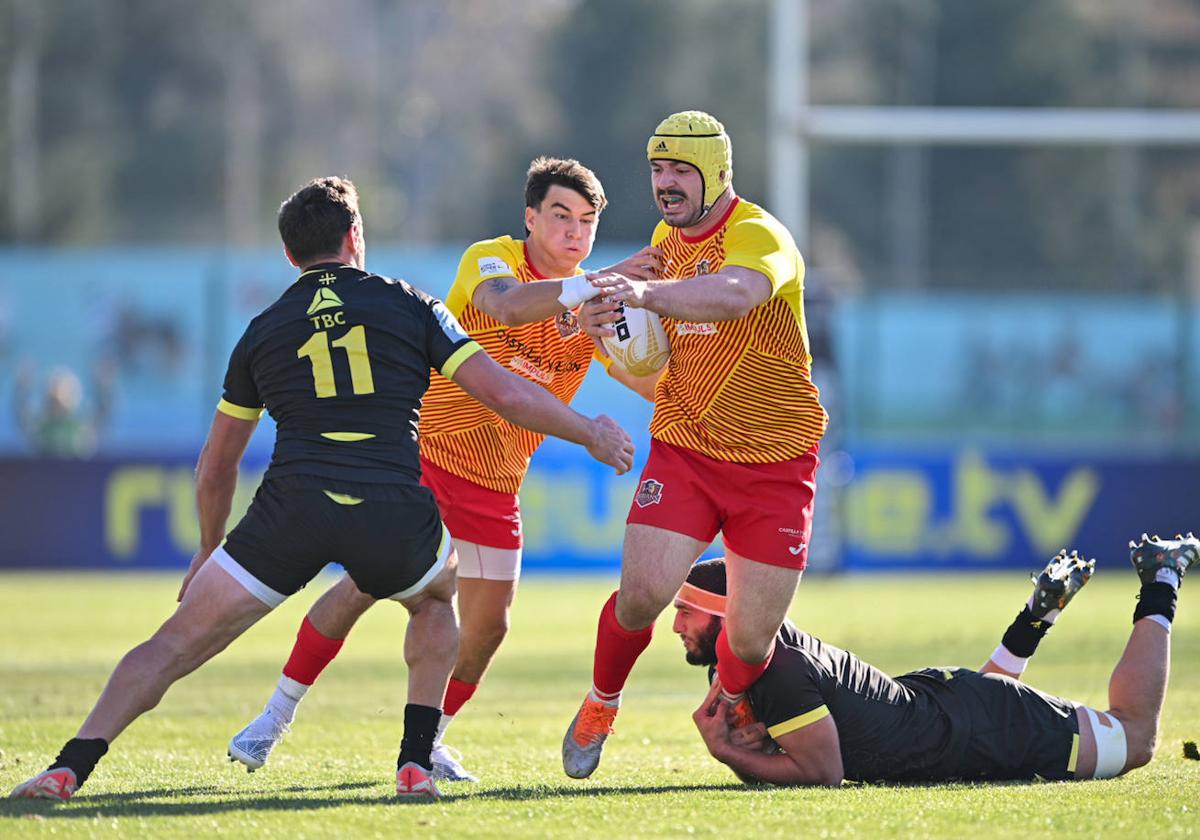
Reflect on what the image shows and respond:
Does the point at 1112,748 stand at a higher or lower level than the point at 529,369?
lower

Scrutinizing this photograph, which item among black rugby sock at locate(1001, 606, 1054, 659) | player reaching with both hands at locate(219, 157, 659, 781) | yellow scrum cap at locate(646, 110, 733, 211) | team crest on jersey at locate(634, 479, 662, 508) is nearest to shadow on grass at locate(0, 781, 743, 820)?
player reaching with both hands at locate(219, 157, 659, 781)

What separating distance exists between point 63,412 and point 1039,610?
17.8 m

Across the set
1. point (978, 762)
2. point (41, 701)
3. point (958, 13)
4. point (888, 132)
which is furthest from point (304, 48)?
point (978, 762)

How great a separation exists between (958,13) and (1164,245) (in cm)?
633

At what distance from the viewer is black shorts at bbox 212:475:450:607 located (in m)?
6.18

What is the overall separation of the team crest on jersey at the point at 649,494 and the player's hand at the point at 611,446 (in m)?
0.77

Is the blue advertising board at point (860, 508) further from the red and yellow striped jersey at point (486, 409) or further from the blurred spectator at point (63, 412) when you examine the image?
the red and yellow striped jersey at point (486, 409)

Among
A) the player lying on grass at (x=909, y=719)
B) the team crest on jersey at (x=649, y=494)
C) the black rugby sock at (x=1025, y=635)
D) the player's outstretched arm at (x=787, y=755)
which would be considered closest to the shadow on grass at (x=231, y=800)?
the player's outstretched arm at (x=787, y=755)

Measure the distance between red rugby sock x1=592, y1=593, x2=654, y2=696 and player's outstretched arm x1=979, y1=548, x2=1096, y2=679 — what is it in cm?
155

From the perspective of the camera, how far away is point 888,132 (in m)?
19.7

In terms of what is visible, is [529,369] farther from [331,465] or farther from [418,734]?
[418,734]

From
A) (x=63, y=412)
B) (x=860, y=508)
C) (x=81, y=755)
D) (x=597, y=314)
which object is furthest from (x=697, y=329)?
(x=63, y=412)

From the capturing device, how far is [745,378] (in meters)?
7.23

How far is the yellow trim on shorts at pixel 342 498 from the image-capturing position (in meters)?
6.19
